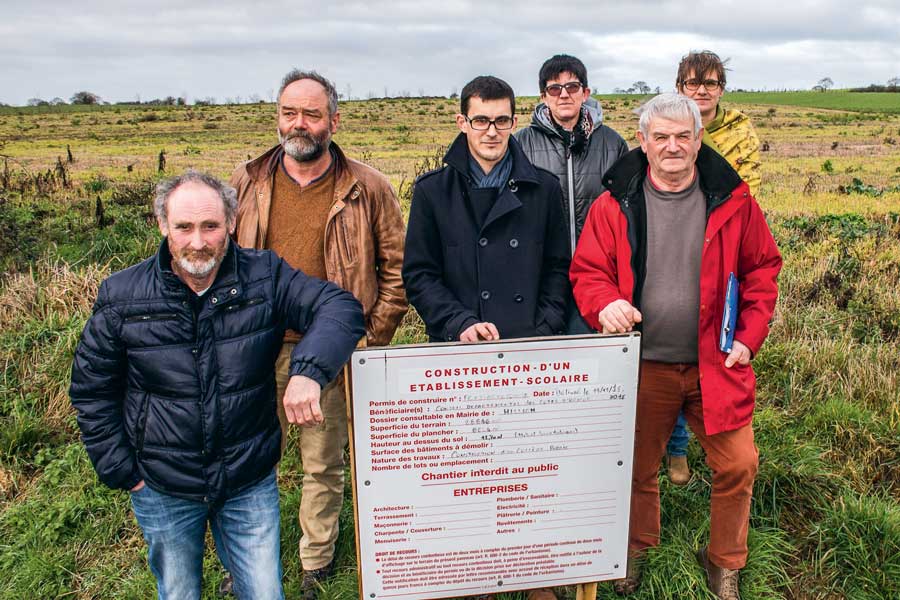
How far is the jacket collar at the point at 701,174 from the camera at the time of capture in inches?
124

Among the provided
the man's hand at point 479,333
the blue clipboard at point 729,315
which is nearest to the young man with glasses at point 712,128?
the blue clipboard at point 729,315

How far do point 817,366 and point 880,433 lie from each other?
2.87 feet

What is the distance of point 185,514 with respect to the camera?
2.88 metres

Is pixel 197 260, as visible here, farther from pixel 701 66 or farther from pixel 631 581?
pixel 701 66

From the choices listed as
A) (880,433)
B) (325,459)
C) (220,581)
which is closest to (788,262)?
(880,433)

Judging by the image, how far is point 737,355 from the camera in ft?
10.3

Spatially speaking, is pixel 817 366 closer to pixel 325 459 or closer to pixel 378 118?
pixel 325 459

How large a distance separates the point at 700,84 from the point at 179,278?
3.20m

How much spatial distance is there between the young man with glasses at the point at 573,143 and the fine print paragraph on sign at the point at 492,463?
54.8 inches

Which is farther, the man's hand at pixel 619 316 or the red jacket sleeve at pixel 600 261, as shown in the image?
the red jacket sleeve at pixel 600 261

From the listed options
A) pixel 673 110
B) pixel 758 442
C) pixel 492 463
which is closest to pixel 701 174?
pixel 673 110

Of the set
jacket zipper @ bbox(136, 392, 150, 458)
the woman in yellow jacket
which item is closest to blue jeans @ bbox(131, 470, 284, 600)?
jacket zipper @ bbox(136, 392, 150, 458)

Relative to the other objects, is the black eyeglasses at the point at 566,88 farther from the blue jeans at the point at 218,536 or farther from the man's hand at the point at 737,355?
the blue jeans at the point at 218,536

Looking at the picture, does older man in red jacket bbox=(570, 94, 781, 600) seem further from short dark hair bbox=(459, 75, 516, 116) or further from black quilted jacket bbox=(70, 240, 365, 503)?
black quilted jacket bbox=(70, 240, 365, 503)
